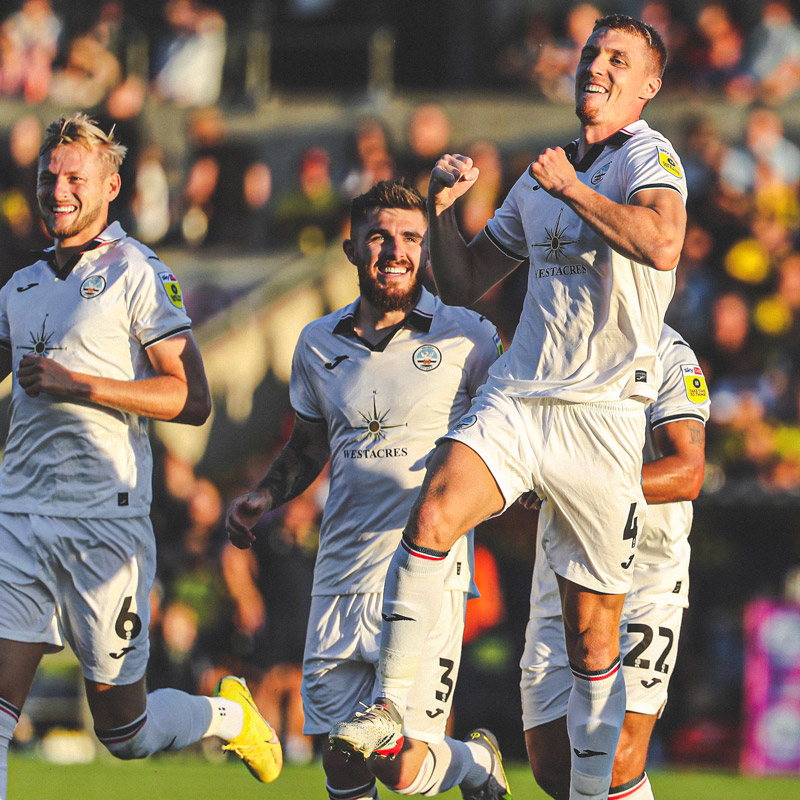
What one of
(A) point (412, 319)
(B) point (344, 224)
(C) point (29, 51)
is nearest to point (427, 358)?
(A) point (412, 319)

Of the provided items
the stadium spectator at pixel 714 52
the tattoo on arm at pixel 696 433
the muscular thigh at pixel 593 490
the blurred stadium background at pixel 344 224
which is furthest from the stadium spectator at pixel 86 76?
the muscular thigh at pixel 593 490

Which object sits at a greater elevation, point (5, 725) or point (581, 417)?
point (581, 417)

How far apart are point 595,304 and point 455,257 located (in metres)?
0.70

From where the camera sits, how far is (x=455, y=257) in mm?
6035

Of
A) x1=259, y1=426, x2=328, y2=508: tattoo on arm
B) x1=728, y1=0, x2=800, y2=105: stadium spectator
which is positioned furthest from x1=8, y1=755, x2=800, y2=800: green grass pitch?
x1=728, y1=0, x2=800, y2=105: stadium spectator

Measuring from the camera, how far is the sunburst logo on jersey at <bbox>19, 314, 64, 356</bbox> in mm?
6289

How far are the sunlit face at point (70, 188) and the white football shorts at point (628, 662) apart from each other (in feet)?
8.71

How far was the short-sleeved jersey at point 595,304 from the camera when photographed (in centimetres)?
554

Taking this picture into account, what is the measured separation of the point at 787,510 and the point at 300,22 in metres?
10.3

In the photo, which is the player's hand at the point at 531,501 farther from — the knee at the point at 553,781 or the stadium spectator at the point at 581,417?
the knee at the point at 553,781

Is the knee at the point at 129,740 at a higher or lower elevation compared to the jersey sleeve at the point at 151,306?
lower

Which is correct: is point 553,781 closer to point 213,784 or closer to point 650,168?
point 650,168

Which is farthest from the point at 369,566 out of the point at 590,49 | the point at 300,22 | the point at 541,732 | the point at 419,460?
the point at 300,22

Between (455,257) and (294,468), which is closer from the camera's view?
(455,257)
